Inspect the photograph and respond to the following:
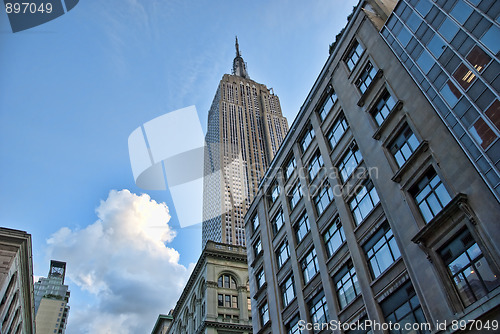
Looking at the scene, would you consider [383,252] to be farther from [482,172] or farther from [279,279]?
[279,279]

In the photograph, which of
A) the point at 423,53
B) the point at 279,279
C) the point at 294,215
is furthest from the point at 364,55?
the point at 279,279

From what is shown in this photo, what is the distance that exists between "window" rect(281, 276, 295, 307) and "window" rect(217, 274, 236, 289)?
21.5m

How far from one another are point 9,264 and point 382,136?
35.5 metres

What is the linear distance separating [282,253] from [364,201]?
10.7 m

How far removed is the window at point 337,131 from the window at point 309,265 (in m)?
7.56

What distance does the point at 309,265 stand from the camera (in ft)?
87.5

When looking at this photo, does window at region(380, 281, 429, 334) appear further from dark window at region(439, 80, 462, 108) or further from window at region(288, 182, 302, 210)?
window at region(288, 182, 302, 210)

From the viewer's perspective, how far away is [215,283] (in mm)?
48812

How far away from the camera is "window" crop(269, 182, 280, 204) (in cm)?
3514

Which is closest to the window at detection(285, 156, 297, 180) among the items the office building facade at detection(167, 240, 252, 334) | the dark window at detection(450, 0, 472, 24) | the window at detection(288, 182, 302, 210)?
the window at detection(288, 182, 302, 210)

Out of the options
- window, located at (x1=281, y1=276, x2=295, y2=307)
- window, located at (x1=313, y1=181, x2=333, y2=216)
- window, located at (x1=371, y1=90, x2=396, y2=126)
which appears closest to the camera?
window, located at (x1=371, y1=90, x2=396, y2=126)

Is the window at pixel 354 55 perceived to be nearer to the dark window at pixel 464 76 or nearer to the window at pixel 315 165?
the window at pixel 315 165

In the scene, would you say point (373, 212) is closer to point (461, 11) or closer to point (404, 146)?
point (404, 146)

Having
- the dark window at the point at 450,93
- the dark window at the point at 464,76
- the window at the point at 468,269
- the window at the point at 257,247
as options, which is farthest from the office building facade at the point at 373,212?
the dark window at the point at 464,76
